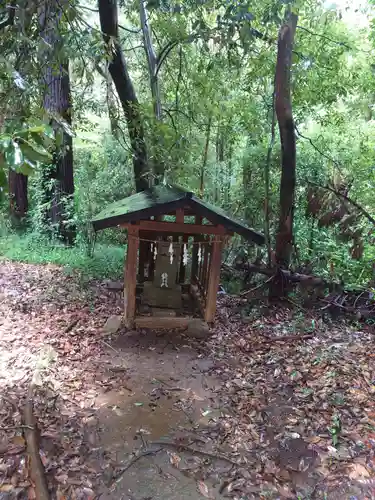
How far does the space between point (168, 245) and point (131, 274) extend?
3.07ft

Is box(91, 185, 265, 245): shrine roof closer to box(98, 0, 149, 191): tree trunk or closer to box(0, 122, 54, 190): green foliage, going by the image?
box(98, 0, 149, 191): tree trunk


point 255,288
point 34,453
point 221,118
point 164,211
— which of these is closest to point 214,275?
point 164,211

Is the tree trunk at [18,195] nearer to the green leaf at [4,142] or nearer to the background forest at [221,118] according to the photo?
the background forest at [221,118]

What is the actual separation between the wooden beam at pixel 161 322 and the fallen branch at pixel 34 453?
93.8 inches

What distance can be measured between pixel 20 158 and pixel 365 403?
4458 mm

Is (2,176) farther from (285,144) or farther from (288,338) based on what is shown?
(285,144)

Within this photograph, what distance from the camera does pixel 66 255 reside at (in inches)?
422

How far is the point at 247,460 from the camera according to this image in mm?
3805

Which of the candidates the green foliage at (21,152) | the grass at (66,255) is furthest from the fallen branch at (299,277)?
the green foliage at (21,152)

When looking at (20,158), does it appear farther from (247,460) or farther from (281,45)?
(281,45)

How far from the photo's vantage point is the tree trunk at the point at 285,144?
7387mm

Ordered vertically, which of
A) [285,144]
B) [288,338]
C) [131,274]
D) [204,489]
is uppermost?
[285,144]

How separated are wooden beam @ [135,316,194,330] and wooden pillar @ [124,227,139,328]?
0.15m

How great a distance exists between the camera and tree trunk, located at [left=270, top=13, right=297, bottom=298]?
739 centimetres
